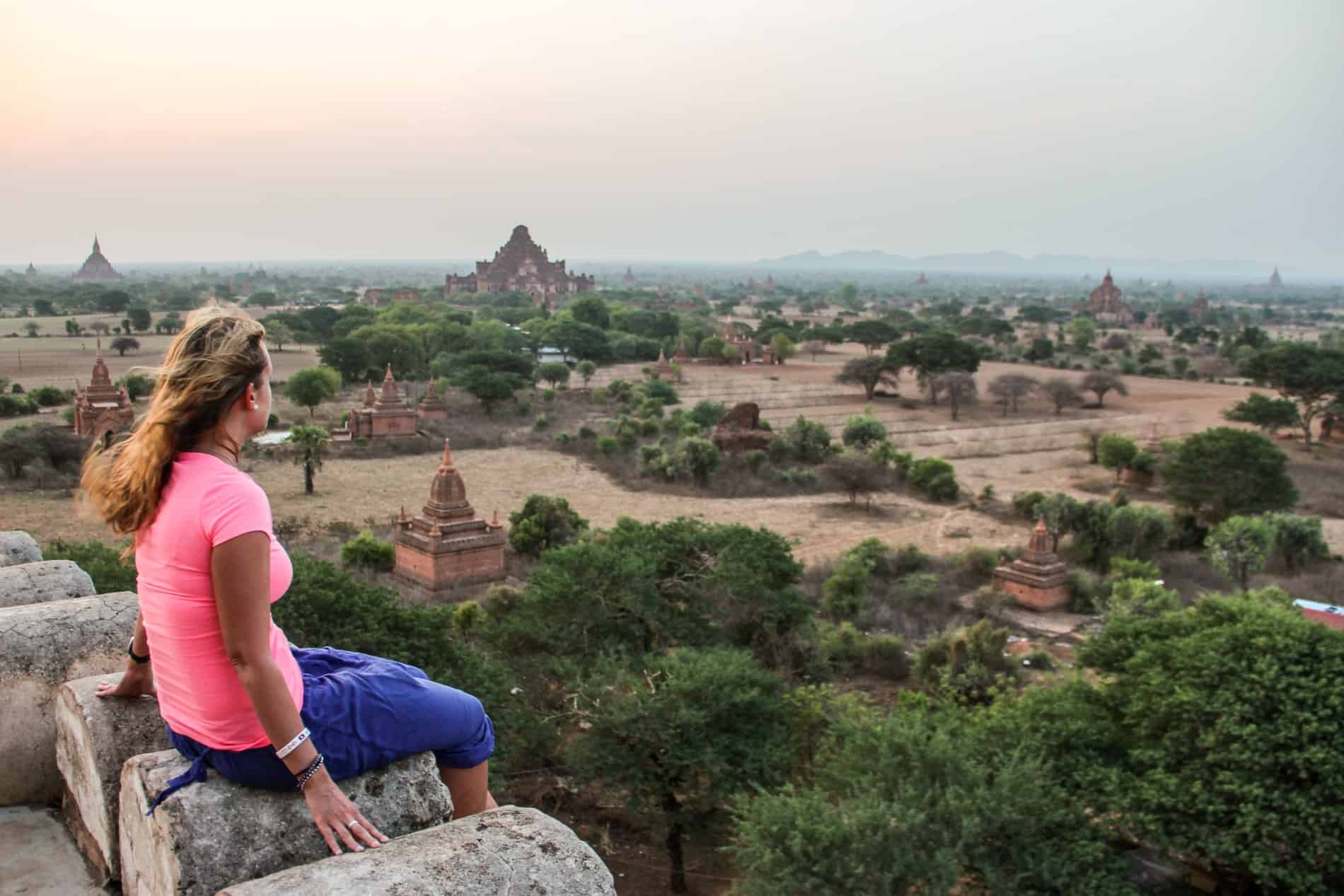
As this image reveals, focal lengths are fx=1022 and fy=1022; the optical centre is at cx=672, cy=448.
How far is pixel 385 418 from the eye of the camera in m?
31.1

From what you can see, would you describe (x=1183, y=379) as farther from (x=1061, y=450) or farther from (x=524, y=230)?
(x=524, y=230)

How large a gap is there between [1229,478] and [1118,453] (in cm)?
563

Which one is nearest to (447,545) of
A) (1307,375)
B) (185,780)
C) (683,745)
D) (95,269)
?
(683,745)

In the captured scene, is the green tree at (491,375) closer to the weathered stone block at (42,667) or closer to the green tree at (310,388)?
the green tree at (310,388)

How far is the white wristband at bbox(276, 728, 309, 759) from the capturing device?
7.36 ft

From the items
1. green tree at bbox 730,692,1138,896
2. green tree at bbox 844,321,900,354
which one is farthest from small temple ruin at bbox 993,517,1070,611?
green tree at bbox 844,321,900,354

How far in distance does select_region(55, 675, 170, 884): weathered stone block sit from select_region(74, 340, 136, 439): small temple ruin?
26773 mm

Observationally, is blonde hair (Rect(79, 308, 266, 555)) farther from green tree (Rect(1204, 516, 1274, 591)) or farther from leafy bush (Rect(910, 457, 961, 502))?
leafy bush (Rect(910, 457, 961, 502))

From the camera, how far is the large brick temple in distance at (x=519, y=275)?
109m

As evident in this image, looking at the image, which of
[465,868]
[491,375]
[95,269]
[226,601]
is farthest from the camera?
[95,269]

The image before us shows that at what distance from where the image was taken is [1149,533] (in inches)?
770

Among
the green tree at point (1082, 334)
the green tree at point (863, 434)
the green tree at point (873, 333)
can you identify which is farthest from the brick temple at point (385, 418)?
the green tree at point (1082, 334)

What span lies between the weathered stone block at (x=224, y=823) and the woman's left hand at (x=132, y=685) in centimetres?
36

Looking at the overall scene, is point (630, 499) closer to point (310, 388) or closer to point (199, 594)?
point (310, 388)
